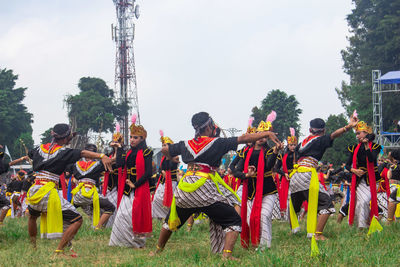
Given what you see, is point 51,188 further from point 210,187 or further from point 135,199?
point 210,187

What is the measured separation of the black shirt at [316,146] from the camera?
845 centimetres

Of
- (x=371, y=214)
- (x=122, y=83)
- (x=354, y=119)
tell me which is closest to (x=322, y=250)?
(x=354, y=119)

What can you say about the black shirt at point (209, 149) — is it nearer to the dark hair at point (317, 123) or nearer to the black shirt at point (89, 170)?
the dark hair at point (317, 123)

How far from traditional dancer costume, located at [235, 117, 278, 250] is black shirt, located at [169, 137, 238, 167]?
1.23m

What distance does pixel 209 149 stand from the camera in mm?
7008

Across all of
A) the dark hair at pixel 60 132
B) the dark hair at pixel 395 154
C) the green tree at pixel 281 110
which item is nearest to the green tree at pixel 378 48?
the green tree at pixel 281 110

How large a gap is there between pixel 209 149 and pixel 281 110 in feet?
183

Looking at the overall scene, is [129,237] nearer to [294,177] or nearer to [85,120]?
[294,177]

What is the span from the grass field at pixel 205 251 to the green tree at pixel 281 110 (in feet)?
164

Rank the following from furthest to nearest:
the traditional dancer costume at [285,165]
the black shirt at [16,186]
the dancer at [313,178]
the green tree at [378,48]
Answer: the green tree at [378,48]
the black shirt at [16,186]
the traditional dancer costume at [285,165]
the dancer at [313,178]

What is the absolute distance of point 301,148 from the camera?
28.8 feet

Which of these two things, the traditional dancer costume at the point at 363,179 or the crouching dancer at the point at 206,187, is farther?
the traditional dancer costume at the point at 363,179

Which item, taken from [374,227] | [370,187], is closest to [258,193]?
[374,227]

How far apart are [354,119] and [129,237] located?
13.5 feet
